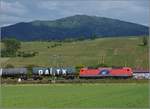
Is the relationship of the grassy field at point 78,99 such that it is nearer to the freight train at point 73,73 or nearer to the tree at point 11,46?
the freight train at point 73,73

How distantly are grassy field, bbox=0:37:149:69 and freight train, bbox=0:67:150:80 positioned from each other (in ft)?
84.9

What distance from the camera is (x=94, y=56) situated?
445ft

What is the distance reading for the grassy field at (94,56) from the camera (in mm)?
123812

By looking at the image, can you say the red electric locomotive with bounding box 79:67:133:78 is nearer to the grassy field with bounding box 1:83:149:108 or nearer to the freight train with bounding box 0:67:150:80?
the freight train with bounding box 0:67:150:80

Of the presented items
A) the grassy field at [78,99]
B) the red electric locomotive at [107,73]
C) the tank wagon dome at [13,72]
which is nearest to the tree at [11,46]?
the tank wagon dome at [13,72]

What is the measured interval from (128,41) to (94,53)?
2085 centimetres

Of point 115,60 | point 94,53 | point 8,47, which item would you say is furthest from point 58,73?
point 8,47

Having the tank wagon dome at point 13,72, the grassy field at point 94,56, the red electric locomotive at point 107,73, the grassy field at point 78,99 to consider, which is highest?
the grassy field at point 94,56

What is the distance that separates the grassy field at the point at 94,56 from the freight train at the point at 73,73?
84.9 ft

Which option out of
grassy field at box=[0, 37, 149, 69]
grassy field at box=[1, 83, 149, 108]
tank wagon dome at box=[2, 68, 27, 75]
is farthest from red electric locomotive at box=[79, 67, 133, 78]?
grassy field at box=[1, 83, 149, 108]

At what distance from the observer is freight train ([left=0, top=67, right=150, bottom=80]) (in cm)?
8825

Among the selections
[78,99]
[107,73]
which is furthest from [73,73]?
[78,99]

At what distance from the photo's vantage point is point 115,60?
409 feet

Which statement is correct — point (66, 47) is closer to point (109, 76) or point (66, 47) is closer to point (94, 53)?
point (94, 53)
